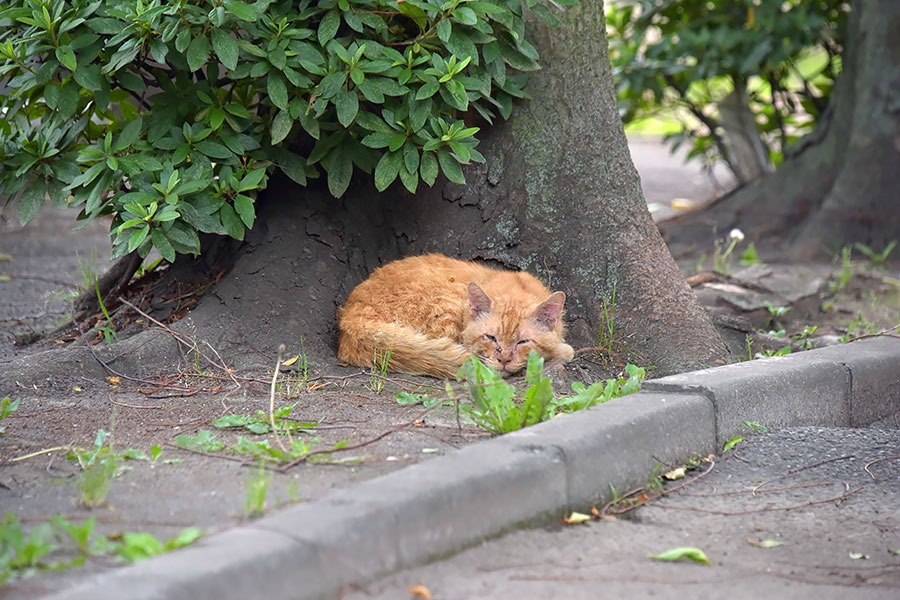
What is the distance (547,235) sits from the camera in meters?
4.80

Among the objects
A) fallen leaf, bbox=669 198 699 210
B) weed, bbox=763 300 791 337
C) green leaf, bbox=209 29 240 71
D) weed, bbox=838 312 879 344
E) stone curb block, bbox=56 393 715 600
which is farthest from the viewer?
fallen leaf, bbox=669 198 699 210

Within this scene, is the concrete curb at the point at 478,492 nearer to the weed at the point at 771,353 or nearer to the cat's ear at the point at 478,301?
the weed at the point at 771,353

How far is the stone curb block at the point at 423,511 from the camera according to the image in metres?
2.00

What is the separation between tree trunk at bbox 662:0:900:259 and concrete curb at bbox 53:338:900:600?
4.06 metres

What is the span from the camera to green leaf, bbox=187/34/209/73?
12.7ft

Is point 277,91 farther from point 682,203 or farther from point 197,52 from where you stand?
point 682,203

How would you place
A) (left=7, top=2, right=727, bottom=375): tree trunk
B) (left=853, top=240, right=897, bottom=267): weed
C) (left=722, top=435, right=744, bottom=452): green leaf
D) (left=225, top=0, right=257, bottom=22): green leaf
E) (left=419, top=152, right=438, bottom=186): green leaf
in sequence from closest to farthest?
(left=722, top=435, right=744, bottom=452): green leaf < (left=225, top=0, right=257, bottom=22): green leaf < (left=419, top=152, right=438, bottom=186): green leaf < (left=7, top=2, right=727, bottom=375): tree trunk < (left=853, top=240, right=897, bottom=267): weed

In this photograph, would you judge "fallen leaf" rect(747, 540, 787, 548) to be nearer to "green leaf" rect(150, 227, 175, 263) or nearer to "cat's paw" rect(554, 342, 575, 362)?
"cat's paw" rect(554, 342, 575, 362)

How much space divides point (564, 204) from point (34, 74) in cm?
271

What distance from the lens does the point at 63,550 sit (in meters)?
2.28

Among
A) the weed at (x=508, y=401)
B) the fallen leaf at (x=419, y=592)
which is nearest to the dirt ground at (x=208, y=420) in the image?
the weed at (x=508, y=401)

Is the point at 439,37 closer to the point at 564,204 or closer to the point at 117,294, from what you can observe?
the point at 564,204

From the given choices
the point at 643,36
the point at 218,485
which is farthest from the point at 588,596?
the point at 643,36

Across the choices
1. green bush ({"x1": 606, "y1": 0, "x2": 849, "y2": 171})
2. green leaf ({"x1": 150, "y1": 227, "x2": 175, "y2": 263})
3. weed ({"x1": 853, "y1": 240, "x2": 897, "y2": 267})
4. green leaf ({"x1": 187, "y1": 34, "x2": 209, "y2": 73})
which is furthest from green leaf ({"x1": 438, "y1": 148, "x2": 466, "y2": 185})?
green bush ({"x1": 606, "y1": 0, "x2": 849, "y2": 171})
